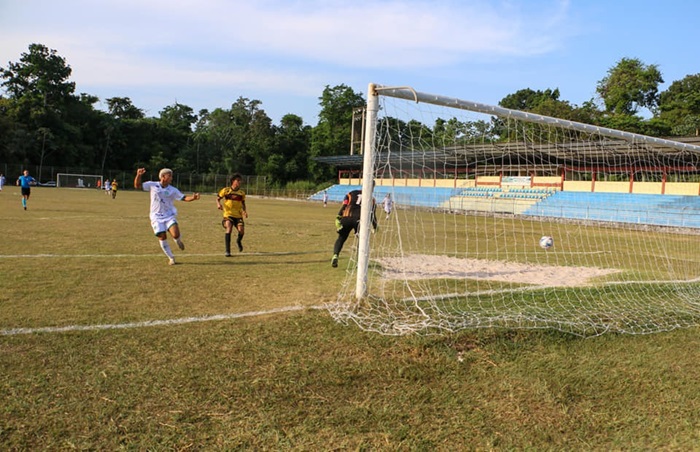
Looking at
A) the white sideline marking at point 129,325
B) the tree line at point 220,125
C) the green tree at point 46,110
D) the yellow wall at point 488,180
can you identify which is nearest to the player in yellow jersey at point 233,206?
the white sideline marking at point 129,325

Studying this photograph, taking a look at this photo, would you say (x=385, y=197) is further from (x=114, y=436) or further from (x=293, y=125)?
(x=293, y=125)

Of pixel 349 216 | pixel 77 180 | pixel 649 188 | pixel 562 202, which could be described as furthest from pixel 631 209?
pixel 77 180

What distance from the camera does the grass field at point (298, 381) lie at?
9.47 feet

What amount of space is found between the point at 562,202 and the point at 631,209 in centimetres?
377

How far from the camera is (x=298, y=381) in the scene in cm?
358

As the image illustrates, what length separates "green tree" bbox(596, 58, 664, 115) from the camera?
6769 centimetres

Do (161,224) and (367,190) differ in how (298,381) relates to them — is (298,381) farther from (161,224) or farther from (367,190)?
(161,224)

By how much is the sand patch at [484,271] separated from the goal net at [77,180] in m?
63.0

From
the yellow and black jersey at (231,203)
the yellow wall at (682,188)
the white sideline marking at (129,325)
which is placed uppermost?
the yellow wall at (682,188)

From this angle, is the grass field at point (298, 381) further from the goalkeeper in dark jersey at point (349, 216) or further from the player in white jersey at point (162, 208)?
the goalkeeper in dark jersey at point (349, 216)

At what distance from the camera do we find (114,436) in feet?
9.04

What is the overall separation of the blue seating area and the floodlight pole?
1833 centimetres

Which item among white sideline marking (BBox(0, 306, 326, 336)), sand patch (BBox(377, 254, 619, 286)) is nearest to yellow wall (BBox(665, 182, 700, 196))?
sand patch (BBox(377, 254, 619, 286))

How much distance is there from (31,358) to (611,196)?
111 feet
